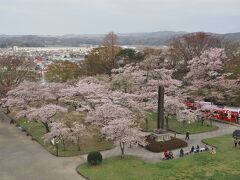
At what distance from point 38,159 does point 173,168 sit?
467 inches

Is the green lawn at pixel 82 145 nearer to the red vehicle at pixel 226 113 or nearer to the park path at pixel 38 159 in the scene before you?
the park path at pixel 38 159

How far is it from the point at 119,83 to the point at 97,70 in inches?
662

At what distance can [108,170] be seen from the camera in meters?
26.9

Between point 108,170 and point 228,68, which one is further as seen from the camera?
point 228,68

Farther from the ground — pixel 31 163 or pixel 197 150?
pixel 197 150

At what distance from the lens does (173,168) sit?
2694 cm

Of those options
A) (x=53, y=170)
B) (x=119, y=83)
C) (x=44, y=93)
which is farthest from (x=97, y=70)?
(x=53, y=170)

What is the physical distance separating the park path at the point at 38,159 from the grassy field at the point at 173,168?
1.35m

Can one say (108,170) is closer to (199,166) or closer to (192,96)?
(199,166)

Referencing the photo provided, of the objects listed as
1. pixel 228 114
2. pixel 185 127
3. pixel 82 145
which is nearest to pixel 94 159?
pixel 82 145

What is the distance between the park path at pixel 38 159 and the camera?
1051 inches

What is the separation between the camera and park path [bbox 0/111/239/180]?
87.6 ft

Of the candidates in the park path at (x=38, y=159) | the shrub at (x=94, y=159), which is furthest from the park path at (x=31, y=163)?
the shrub at (x=94, y=159)

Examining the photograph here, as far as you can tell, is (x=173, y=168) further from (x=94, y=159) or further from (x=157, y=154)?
(x=94, y=159)
